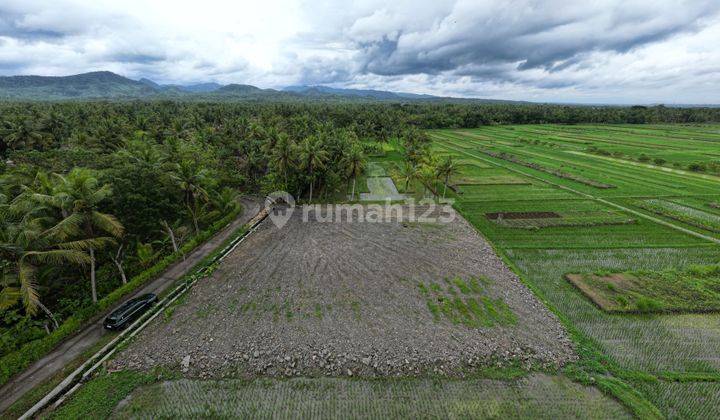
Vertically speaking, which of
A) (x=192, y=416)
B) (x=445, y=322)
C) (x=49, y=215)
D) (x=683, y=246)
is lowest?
(x=192, y=416)

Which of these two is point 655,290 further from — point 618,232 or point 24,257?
point 24,257

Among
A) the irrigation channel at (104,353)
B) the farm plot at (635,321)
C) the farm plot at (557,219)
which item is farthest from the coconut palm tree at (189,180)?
the farm plot at (557,219)

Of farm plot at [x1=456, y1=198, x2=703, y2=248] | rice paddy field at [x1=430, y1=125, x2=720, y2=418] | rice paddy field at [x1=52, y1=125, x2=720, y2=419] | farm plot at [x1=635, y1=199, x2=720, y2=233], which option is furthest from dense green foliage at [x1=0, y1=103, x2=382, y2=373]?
farm plot at [x1=635, y1=199, x2=720, y2=233]

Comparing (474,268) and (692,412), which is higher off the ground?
(474,268)

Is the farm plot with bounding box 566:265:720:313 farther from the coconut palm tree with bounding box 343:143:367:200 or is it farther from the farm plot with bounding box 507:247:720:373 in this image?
the coconut palm tree with bounding box 343:143:367:200

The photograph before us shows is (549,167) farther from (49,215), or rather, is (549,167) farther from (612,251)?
(49,215)

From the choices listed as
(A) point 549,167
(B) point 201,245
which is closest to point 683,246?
(A) point 549,167

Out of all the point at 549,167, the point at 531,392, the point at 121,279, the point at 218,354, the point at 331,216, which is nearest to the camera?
the point at 531,392

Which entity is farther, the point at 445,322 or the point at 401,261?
the point at 401,261
